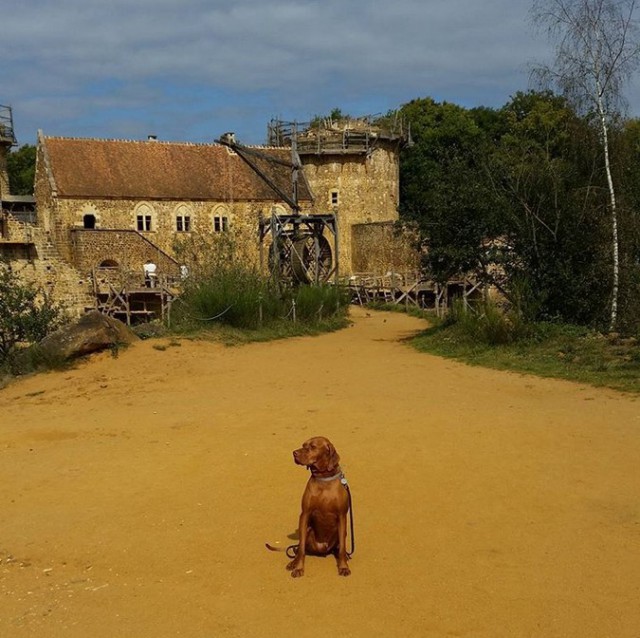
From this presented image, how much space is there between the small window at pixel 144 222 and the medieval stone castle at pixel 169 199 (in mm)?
67

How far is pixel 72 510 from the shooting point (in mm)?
5738

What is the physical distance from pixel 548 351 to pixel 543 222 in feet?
12.1

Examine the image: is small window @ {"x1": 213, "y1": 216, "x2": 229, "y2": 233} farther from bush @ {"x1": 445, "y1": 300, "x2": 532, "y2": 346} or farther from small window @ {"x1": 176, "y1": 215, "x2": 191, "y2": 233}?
bush @ {"x1": 445, "y1": 300, "x2": 532, "y2": 346}

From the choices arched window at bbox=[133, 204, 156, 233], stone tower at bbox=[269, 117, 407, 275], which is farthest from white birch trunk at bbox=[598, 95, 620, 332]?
arched window at bbox=[133, 204, 156, 233]

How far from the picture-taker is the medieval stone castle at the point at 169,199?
1110 inches

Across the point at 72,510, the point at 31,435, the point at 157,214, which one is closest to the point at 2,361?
the point at 31,435

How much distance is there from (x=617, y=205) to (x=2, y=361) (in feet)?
43.4

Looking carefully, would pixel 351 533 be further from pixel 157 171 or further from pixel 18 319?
pixel 157 171

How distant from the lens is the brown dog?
437 cm

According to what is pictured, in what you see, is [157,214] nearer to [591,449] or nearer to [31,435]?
A: [31,435]

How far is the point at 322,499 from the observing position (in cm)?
439

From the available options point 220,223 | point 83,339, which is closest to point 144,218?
point 220,223

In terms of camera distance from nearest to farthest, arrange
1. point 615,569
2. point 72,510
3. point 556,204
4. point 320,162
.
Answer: point 615,569
point 72,510
point 556,204
point 320,162

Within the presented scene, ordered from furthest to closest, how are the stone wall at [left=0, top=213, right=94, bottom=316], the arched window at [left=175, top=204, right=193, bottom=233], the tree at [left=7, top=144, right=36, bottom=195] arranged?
1. the tree at [left=7, top=144, right=36, bottom=195]
2. the arched window at [left=175, top=204, right=193, bottom=233]
3. the stone wall at [left=0, top=213, right=94, bottom=316]
